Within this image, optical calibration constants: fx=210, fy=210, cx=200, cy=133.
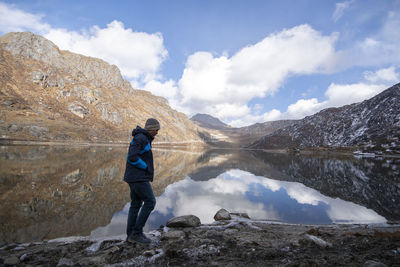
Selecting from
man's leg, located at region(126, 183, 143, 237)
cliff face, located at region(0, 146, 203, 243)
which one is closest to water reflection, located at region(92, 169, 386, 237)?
cliff face, located at region(0, 146, 203, 243)

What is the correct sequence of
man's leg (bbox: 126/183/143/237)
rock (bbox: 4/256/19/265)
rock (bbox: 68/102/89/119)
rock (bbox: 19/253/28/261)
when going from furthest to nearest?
rock (bbox: 68/102/89/119), man's leg (bbox: 126/183/143/237), rock (bbox: 19/253/28/261), rock (bbox: 4/256/19/265)

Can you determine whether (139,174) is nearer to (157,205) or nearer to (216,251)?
A: (216,251)

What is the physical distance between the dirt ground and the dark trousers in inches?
22.2

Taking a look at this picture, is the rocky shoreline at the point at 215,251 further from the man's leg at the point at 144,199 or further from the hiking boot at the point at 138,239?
the man's leg at the point at 144,199

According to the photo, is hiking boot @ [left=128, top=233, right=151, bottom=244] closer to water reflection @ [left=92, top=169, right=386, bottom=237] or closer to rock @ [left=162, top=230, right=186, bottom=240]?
rock @ [left=162, top=230, right=186, bottom=240]

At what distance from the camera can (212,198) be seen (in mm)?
16422

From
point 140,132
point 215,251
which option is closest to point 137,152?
point 140,132

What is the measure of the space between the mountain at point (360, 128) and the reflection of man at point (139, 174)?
131m

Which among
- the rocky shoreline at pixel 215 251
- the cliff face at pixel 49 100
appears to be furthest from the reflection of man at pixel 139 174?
the cliff face at pixel 49 100

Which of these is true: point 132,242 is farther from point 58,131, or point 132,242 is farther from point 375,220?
point 58,131

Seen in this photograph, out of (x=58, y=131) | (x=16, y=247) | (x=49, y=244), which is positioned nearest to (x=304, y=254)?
(x=49, y=244)

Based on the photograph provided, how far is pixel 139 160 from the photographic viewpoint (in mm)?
6641

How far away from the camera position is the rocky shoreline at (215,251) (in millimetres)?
5266

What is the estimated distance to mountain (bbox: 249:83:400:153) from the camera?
118 meters
